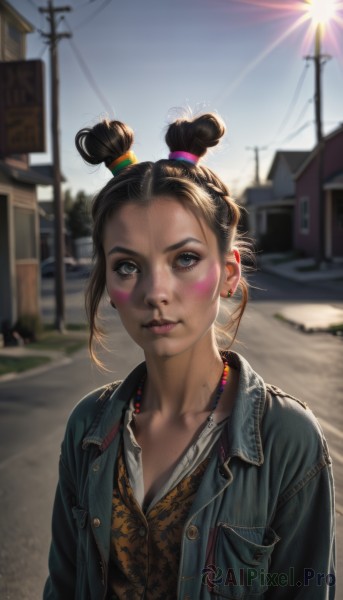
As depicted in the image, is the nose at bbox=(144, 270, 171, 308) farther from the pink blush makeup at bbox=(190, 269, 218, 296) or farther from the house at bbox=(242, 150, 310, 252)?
the house at bbox=(242, 150, 310, 252)

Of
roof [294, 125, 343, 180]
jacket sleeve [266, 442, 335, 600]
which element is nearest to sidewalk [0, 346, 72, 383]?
jacket sleeve [266, 442, 335, 600]

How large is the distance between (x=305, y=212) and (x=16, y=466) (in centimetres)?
3430

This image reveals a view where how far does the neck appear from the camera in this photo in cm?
193

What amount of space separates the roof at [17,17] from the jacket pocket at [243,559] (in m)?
17.0

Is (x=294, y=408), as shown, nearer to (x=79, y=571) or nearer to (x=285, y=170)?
(x=79, y=571)

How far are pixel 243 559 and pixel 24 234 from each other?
16729mm

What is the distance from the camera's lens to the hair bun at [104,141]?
1882mm

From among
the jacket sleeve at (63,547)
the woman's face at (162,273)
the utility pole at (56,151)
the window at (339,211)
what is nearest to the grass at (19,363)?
the utility pole at (56,151)

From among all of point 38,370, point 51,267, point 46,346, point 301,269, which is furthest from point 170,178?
point 51,267

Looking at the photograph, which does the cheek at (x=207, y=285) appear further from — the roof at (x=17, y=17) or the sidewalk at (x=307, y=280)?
the roof at (x=17, y=17)

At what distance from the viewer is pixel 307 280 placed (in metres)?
28.7

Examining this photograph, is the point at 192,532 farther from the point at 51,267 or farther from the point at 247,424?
the point at 51,267

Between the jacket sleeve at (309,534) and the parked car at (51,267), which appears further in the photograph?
the parked car at (51,267)

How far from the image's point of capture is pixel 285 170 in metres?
48.2
